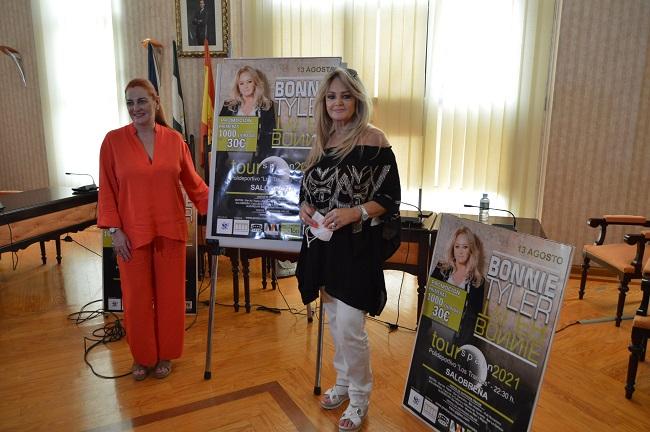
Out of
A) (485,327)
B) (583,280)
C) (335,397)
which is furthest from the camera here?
(583,280)

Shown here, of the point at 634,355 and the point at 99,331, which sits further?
the point at 99,331

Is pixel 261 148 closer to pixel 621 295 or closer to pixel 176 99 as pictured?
pixel 621 295

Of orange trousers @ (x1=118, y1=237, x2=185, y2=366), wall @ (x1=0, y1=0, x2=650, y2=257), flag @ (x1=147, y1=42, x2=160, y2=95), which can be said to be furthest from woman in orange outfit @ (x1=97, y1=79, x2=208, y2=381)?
wall @ (x1=0, y1=0, x2=650, y2=257)

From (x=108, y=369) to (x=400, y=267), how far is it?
5.64 ft

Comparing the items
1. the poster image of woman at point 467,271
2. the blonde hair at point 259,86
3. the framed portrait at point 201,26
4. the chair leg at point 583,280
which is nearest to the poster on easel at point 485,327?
the poster image of woman at point 467,271

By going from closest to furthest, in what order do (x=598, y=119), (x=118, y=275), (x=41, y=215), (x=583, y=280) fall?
(x=118, y=275)
(x=41, y=215)
(x=583, y=280)
(x=598, y=119)

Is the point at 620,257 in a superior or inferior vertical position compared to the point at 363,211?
inferior

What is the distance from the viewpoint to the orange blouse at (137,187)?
210 centimetres

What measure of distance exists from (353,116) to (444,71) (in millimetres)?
2716

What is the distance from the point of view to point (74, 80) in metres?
5.14

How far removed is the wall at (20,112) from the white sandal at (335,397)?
484 centimetres

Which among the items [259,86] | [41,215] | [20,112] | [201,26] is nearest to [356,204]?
[259,86]

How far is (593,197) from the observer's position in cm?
386

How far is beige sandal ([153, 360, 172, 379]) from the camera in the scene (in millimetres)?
2343
